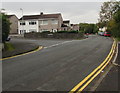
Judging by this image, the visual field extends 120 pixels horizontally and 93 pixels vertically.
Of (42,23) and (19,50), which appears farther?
(42,23)

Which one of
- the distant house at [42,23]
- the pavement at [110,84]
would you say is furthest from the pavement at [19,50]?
the distant house at [42,23]

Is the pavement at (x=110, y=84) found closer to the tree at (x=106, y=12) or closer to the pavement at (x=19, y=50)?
the pavement at (x=19, y=50)

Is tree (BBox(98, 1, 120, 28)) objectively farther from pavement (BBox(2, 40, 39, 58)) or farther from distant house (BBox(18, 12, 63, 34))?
pavement (BBox(2, 40, 39, 58))

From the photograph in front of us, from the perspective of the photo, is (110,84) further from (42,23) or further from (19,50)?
(42,23)

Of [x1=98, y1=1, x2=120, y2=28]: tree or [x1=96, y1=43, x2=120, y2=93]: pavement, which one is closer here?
[x1=96, y1=43, x2=120, y2=93]: pavement

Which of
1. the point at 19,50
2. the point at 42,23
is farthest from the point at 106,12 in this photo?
the point at 19,50

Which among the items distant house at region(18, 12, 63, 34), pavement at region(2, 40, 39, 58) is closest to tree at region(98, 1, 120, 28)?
distant house at region(18, 12, 63, 34)

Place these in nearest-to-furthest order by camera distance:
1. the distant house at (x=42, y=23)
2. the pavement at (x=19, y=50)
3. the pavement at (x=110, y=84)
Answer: the pavement at (x=110, y=84)
the pavement at (x=19, y=50)
the distant house at (x=42, y=23)

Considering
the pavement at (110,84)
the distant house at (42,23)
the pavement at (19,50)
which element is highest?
the distant house at (42,23)

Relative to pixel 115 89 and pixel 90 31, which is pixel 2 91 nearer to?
pixel 115 89

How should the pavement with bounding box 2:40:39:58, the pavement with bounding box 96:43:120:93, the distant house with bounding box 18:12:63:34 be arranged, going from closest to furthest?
the pavement with bounding box 96:43:120:93, the pavement with bounding box 2:40:39:58, the distant house with bounding box 18:12:63:34

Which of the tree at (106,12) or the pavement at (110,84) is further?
the tree at (106,12)

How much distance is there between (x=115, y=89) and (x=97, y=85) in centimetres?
67

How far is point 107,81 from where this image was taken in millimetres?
6473
